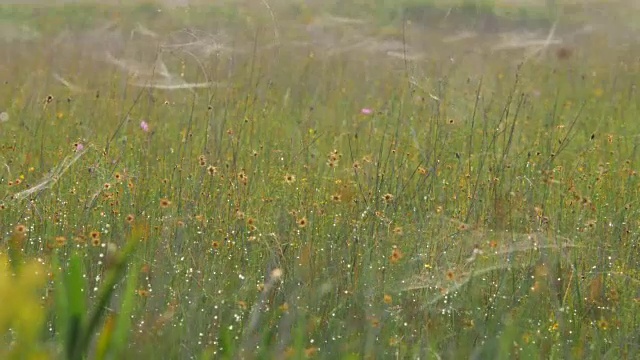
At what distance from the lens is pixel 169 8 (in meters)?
10.1

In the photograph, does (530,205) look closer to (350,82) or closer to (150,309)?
(150,309)

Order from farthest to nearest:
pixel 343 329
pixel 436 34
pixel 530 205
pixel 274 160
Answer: pixel 436 34 → pixel 274 160 → pixel 530 205 → pixel 343 329

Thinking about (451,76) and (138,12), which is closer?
(451,76)

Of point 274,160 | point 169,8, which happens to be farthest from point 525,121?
point 169,8

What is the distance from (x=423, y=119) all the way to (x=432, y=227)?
1.86 meters

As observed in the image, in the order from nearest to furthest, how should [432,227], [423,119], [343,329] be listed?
[343,329] → [432,227] → [423,119]

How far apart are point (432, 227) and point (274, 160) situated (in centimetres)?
108

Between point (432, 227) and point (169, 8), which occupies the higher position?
point (432, 227)

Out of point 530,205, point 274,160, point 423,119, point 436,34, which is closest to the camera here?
point 530,205

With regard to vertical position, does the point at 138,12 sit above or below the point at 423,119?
below

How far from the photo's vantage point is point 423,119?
5000 millimetres

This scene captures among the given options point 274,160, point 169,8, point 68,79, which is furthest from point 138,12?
point 274,160

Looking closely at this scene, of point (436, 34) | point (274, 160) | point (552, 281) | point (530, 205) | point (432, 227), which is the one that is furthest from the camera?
point (436, 34)

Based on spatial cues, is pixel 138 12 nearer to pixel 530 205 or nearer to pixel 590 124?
pixel 590 124
